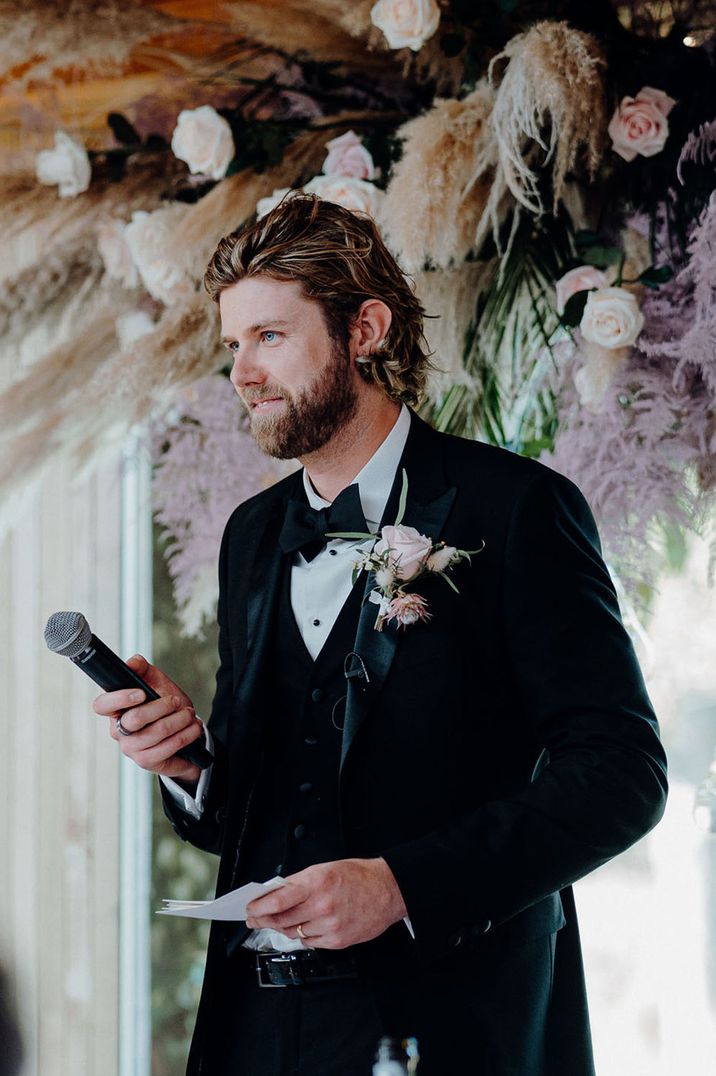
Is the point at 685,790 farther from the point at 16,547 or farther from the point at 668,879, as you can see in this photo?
the point at 16,547

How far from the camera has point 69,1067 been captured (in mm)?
2572

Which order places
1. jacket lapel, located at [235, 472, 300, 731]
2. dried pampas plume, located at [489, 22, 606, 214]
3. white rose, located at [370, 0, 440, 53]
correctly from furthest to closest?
1. white rose, located at [370, 0, 440, 53]
2. dried pampas plume, located at [489, 22, 606, 214]
3. jacket lapel, located at [235, 472, 300, 731]

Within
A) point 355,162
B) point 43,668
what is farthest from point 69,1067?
point 355,162

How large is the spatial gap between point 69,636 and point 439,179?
999 millimetres

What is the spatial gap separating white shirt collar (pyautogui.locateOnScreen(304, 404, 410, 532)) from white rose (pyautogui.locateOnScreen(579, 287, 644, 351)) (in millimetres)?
407

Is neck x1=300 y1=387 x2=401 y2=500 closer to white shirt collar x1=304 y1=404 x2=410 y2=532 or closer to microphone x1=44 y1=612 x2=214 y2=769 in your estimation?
white shirt collar x1=304 y1=404 x2=410 y2=532

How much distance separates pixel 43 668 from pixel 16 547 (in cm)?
26

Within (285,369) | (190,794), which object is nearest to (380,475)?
(285,369)

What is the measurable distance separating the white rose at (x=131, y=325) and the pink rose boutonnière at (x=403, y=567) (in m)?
1.06

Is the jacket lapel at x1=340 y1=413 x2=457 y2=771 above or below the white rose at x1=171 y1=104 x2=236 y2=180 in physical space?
below

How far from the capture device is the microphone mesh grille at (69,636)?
1149mm

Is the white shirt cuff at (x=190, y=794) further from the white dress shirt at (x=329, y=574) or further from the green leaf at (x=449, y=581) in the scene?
the green leaf at (x=449, y=581)

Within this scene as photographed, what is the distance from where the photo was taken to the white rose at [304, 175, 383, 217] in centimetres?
193

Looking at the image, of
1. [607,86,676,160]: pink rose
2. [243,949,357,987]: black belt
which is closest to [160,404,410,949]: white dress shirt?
[243,949,357,987]: black belt
